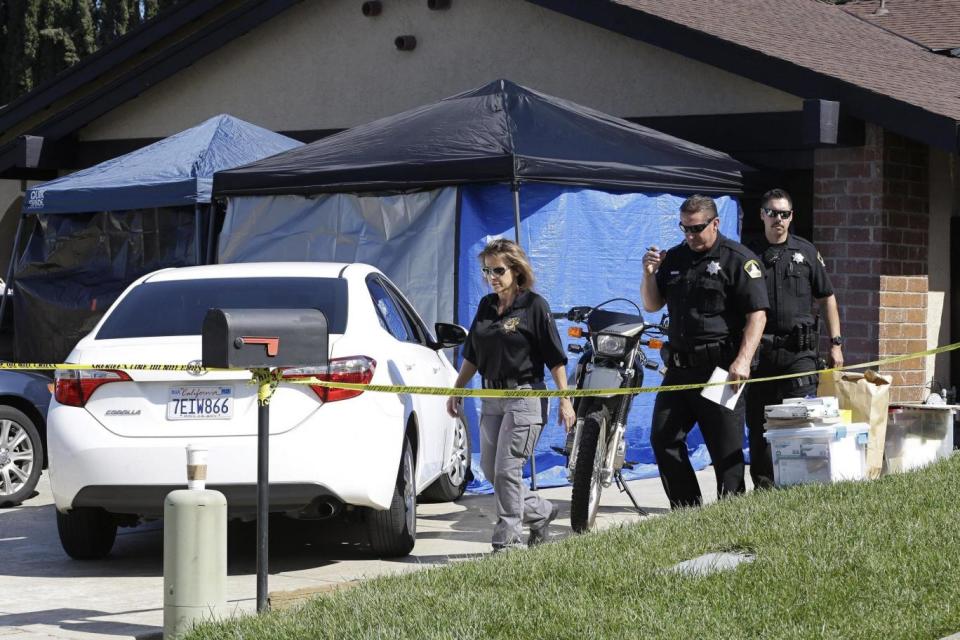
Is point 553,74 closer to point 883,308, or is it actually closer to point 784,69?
point 784,69

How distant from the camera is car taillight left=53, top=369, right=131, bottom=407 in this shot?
747cm

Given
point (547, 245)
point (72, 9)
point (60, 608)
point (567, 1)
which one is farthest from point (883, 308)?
point (72, 9)

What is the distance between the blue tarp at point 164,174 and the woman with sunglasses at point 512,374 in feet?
18.6

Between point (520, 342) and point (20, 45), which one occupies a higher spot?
point (20, 45)

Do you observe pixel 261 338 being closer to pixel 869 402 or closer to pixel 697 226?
pixel 697 226

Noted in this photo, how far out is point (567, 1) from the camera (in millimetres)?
13609

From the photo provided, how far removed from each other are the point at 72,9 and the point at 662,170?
837 inches

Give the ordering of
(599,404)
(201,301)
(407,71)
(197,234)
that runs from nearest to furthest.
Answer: (201,301) → (599,404) → (197,234) → (407,71)

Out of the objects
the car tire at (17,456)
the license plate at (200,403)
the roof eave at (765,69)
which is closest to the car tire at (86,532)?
the license plate at (200,403)

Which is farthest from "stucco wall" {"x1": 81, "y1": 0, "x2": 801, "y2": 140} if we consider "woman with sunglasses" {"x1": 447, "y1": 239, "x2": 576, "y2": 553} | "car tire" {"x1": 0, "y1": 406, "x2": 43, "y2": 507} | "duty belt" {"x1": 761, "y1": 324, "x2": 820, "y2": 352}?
"car tire" {"x1": 0, "y1": 406, "x2": 43, "y2": 507}

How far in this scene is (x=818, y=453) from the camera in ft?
27.1

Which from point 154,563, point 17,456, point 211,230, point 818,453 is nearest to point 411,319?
point 154,563

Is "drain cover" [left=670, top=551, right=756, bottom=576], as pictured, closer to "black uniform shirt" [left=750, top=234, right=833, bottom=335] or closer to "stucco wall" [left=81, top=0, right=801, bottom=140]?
"black uniform shirt" [left=750, top=234, right=833, bottom=335]

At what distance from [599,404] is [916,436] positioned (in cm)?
238
